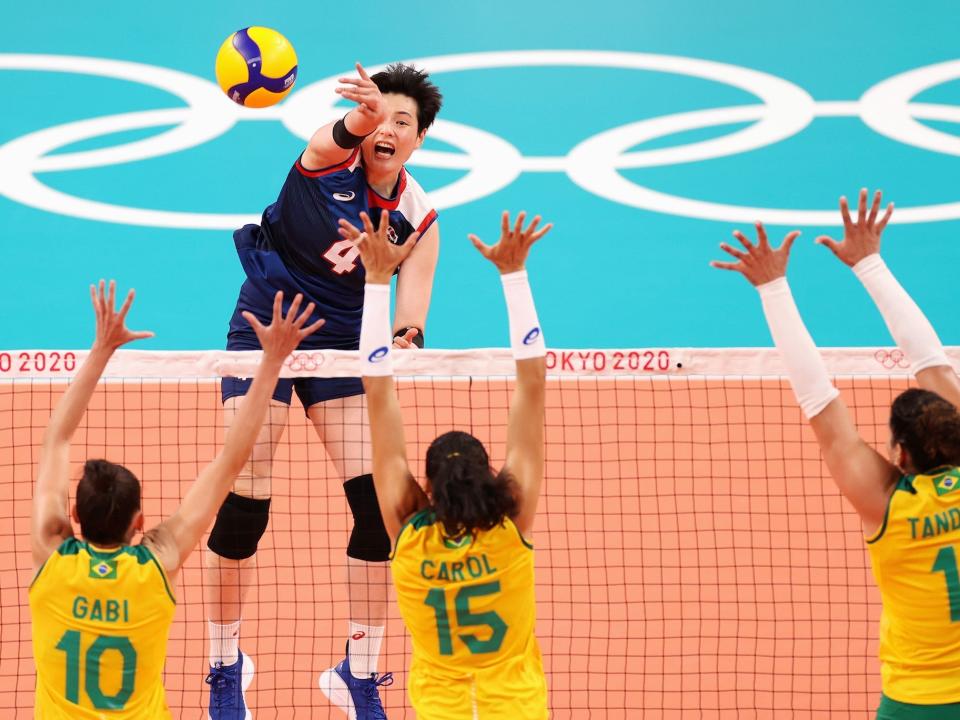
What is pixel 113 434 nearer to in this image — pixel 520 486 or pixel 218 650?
pixel 218 650

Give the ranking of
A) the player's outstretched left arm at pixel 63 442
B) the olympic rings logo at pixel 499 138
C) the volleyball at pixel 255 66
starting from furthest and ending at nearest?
the olympic rings logo at pixel 499 138, the volleyball at pixel 255 66, the player's outstretched left arm at pixel 63 442

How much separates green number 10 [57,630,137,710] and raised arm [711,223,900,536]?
263 centimetres

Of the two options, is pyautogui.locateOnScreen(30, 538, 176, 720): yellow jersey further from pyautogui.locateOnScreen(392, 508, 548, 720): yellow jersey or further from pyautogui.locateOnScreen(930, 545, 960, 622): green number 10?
pyautogui.locateOnScreen(930, 545, 960, 622): green number 10

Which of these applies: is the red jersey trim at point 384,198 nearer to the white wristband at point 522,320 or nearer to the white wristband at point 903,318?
the white wristband at point 522,320

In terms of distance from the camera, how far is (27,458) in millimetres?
10438

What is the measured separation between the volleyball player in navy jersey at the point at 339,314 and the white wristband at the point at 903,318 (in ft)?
7.79

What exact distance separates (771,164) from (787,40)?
2601 mm

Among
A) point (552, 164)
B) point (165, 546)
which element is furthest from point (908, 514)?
point (552, 164)

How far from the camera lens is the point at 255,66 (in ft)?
26.1

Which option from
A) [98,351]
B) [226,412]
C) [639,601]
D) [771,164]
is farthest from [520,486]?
[771,164]

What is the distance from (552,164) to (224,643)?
389 inches

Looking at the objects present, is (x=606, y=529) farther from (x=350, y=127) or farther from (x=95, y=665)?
(x=95, y=665)

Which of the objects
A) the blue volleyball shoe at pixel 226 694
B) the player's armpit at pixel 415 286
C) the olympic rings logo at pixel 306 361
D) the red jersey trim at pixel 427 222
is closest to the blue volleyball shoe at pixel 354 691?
the blue volleyball shoe at pixel 226 694

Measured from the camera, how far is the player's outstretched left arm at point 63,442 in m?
4.82
